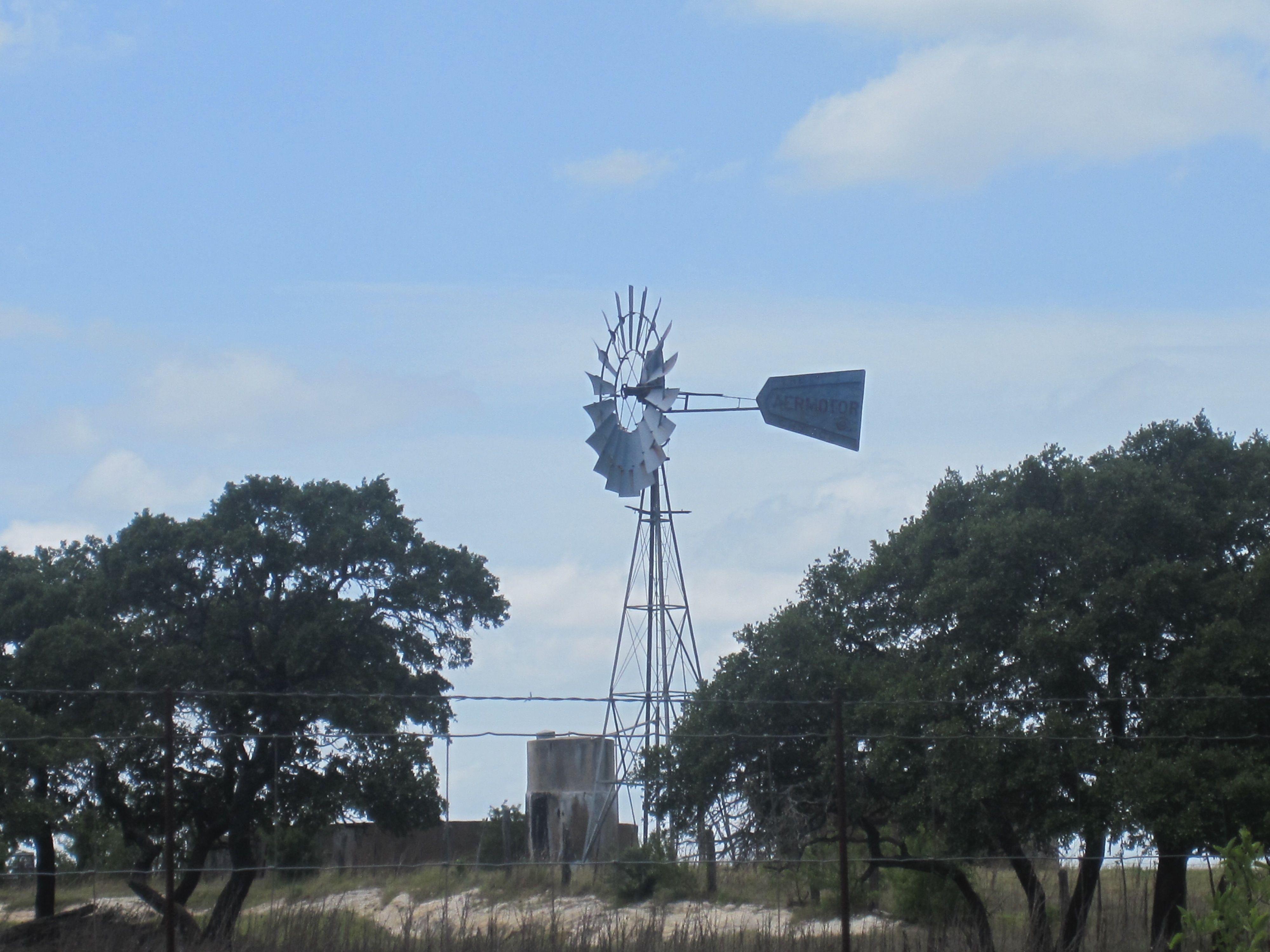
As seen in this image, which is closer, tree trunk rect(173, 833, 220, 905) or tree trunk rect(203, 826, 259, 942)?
tree trunk rect(203, 826, 259, 942)

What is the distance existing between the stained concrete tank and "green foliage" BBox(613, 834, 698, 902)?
61cm

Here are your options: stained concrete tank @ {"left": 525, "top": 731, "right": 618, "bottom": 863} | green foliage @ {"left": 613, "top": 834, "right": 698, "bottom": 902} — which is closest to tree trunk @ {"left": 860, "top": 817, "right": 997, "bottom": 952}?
green foliage @ {"left": 613, "top": 834, "right": 698, "bottom": 902}

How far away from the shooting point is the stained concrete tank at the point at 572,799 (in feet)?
84.9

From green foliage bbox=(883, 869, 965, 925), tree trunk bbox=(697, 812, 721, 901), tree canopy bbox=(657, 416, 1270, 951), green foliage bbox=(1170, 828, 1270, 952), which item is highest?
tree canopy bbox=(657, 416, 1270, 951)

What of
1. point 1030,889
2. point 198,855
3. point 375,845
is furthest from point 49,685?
point 1030,889

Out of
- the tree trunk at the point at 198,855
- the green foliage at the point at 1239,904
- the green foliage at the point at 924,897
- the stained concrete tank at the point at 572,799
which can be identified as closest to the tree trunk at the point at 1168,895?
the green foliage at the point at 924,897

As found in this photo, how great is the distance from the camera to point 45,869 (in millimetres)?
23859

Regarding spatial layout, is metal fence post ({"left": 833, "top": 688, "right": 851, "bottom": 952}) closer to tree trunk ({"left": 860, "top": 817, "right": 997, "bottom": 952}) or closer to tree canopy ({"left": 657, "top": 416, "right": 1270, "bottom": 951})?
tree canopy ({"left": 657, "top": 416, "right": 1270, "bottom": 951})

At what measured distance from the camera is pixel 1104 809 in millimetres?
16656

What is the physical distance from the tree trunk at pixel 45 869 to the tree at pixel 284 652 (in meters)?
1.27

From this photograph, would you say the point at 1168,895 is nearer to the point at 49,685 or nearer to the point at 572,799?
the point at 572,799

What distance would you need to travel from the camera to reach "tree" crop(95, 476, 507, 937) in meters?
24.6

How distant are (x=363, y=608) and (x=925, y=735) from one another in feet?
44.4

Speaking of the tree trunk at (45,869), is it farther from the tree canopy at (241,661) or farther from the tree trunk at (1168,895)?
the tree trunk at (1168,895)
